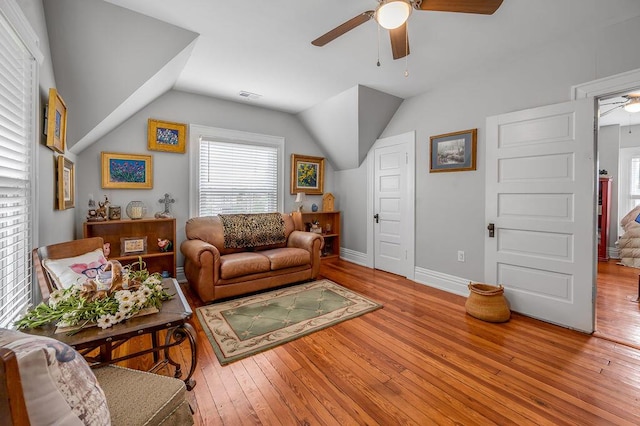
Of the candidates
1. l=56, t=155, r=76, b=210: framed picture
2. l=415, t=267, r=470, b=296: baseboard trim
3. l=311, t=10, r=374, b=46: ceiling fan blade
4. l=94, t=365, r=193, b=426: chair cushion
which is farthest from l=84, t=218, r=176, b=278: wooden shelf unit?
l=415, t=267, r=470, b=296: baseboard trim

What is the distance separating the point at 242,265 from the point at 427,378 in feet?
6.94

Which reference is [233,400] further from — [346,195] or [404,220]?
[346,195]

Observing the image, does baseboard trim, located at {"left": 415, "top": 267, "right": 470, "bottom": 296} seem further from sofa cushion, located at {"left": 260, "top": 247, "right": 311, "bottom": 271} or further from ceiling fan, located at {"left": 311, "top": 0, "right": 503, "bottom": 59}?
ceiling fan, located at {"left": 311, "top": 0, "right": 503, "bottom": 59}

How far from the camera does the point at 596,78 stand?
2.34 meters

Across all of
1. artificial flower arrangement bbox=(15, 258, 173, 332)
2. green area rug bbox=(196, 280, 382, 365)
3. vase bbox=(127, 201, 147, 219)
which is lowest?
green area rug bbox=(196, 280, 382, 365)

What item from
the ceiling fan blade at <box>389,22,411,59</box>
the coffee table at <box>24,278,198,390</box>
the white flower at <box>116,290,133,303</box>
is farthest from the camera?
the ceiling fan blade at <box>389,22,411,59</box>

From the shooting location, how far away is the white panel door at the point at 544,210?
2395mm

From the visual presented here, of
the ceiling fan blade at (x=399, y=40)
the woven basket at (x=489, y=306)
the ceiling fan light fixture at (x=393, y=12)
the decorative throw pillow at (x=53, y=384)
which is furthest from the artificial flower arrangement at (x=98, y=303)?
the woven basket at (x=489, y=306)

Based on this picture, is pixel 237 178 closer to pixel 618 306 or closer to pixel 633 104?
pixel 618 306

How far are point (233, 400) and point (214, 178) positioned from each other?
3088 millimetres

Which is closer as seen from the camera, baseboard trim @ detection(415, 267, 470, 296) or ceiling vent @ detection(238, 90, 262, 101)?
baseboard trim @ detection(415, 267, 470, 296)

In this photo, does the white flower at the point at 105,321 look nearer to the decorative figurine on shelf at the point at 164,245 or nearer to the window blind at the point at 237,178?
the decorative figurine on shelf at the point at 164,245

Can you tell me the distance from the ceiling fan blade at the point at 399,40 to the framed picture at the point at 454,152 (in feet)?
4.88

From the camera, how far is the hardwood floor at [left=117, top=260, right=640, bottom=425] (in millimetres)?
1513
